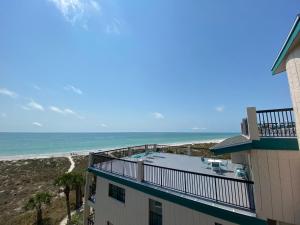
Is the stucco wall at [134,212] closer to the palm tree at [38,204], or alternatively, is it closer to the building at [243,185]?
the building at [243,185]

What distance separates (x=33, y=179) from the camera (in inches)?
1393

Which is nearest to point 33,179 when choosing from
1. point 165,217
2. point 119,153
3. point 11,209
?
point 11,209

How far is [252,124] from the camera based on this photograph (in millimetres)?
5918

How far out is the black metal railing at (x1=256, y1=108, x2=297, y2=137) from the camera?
604cm

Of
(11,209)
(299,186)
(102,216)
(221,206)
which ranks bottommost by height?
(11,209)

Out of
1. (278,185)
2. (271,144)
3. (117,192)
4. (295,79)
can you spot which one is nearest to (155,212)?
(117,192)

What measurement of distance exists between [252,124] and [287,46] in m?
2.53

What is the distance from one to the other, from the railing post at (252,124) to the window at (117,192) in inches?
304

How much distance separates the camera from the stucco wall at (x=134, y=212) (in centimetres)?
732

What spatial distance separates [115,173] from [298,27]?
34.3ft

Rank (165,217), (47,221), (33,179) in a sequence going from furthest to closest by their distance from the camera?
(33,179) < (47,221) < (165,217)

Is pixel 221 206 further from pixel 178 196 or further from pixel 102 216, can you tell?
pixel 102 216

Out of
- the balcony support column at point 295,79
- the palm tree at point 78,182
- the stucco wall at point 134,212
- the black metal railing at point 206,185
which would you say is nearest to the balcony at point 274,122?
the balcony support column at point 295,79

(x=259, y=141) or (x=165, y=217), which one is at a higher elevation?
(x=259, y=141)
